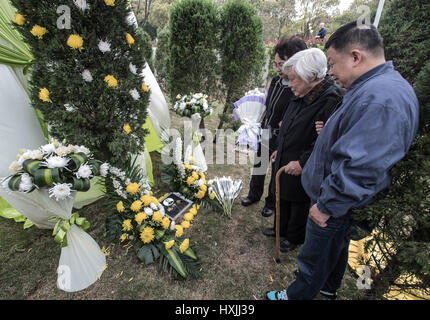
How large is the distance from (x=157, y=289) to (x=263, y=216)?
1.78 m

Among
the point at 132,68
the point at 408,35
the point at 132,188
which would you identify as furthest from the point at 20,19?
the point at 408,35

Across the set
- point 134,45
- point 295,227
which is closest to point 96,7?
point 134,45

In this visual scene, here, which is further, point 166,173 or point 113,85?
point 166,173

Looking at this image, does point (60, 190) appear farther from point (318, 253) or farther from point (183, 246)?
point (318, 253)

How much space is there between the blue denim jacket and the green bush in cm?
422

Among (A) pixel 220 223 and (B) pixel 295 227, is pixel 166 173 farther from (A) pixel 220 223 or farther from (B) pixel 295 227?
(B) pixel 295 227

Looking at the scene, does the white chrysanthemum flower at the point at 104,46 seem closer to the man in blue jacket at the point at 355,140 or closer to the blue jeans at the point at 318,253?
the man in blue jacket at the point at 355,140

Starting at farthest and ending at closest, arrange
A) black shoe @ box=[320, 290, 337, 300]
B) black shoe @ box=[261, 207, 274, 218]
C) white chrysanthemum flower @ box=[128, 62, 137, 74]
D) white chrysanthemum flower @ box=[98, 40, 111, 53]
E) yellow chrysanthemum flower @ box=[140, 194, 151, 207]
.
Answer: black shoe @ box=[261, 207, 274, 218] < yellow chrysanthemum flower @ box=[140, 194, 151, 207] < white chrysanthemum flower @ box=[128, 62, 137, 74] < black shoe @ box=[320, 290, 337, 300] < white chrysanthemum flower @ box=[98, 40, 111, 53]

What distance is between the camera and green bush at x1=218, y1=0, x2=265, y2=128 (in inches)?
183

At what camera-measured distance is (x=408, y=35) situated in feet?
10.0

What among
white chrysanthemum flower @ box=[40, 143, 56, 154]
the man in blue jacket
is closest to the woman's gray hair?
the man in blue jacket

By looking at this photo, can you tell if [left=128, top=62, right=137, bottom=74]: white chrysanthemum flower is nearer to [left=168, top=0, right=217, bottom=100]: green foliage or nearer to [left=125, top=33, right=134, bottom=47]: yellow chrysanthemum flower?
[left=125, top=33, right=134, bottom=47]: yellow chrysanthemum flower

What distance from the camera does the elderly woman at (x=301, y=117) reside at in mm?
1775

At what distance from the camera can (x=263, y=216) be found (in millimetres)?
3146
